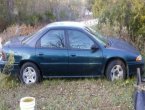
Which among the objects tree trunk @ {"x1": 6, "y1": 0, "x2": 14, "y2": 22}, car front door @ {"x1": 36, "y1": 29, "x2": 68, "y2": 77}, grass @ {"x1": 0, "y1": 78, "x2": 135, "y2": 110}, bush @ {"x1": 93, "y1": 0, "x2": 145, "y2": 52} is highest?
tree trunk @ {"x1": 6, "y1": 0, "x2": 14, "y2": 22}

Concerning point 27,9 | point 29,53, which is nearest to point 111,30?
point 29,53

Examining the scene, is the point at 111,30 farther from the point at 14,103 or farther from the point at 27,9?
the point at 27,9

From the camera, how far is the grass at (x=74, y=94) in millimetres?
6457

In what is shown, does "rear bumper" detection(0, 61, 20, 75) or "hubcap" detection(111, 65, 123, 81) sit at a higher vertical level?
"rear bumper" detection(0, 61, 20, 75)

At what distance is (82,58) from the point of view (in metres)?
7.64

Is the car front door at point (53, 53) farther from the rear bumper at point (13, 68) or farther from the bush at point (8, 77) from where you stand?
the bush at point (8, 77)

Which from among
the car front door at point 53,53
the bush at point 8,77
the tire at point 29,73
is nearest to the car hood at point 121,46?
the car front door at point 53,53

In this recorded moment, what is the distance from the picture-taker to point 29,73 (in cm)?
780

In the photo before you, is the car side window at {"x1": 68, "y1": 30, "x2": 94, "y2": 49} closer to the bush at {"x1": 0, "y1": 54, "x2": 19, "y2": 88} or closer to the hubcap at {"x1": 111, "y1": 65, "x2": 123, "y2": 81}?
the hubcap at {"x1": 111, "y1": 65, "x2": 123, "y2": 81}

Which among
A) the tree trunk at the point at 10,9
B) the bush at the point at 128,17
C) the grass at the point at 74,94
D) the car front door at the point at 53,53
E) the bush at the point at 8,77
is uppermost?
the tree trunk at the point at 10,9

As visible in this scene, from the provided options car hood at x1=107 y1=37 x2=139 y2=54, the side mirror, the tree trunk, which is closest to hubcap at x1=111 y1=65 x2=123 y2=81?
car hood at x1=107 y1=37 x2=139 y2=54

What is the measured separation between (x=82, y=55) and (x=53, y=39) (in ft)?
2.90

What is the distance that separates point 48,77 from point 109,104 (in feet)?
6.78

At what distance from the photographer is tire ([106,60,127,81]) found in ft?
25.1
